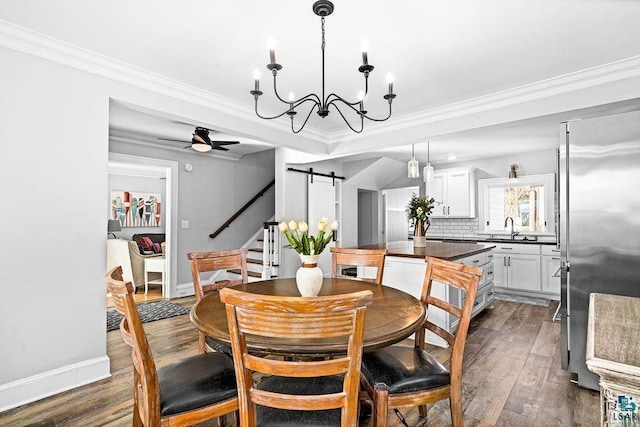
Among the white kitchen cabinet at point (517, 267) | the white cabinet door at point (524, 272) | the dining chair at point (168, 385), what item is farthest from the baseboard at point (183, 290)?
the white cabinet door at point (524, 272)

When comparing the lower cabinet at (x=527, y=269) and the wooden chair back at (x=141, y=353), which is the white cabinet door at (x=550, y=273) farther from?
the wooden chair back at (x=141, y=353)

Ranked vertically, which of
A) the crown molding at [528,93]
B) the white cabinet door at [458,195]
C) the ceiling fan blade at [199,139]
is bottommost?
the white cabinet door at [458,195]

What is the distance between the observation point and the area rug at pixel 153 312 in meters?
3.96

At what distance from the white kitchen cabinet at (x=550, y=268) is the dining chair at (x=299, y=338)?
5.00 m

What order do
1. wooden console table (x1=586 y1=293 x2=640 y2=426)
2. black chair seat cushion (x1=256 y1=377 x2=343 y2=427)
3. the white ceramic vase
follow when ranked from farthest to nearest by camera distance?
1. the white ceramic vase
2. black chair seat cushion (x1=256 y1=377 x2=343 y2=427)
3. wooden console table (x1=586 y1=293 x2=640 y2=426)

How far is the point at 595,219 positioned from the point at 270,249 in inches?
154

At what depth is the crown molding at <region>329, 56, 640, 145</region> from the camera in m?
2.59

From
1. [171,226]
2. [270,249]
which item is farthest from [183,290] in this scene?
[270,249]

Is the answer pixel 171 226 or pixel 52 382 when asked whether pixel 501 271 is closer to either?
pixel 171 226

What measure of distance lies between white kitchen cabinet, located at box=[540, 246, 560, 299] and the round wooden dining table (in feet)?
13.4

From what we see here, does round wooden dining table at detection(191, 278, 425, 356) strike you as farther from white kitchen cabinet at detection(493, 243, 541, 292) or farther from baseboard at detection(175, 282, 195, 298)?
white kitchen cabinet at detection(493, 243, 541, 292)

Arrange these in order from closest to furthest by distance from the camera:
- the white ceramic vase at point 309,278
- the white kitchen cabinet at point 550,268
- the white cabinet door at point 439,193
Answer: the white ceramic vase at point 309,278, the white kitchen cabinet at point 550,268, the white cabinet door at point 439,193

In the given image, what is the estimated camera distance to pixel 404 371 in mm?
Answer: 1558

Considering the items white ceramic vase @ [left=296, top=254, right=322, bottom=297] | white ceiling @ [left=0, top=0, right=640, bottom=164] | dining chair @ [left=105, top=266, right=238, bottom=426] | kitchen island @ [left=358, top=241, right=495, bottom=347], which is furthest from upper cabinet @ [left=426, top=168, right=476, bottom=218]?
dining chair @ [left=105, top=266, right=238, bottom=426]
